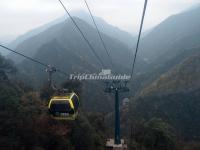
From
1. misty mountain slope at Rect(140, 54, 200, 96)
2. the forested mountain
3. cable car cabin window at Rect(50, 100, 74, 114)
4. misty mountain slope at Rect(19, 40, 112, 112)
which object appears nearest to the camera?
cable car cabin window at Rect(50, 100, 74, 114)

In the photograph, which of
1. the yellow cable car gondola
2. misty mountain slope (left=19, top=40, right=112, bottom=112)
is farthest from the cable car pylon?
misty mountain slope (left=19, top=40, right=112, bottom=112)

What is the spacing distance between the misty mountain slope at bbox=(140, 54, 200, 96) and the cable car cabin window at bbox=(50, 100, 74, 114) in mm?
77221

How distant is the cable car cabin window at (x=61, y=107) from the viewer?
14.2m

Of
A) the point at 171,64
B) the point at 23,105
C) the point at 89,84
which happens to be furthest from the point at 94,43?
the point at 23,105

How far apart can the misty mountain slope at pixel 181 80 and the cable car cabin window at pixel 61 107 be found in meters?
77.2

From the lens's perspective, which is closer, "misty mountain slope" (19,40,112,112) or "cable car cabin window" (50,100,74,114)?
"cable car cabin window" (50,100,74,114)

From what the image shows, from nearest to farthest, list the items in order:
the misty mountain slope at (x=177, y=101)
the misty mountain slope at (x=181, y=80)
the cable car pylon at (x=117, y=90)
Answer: the cable car pylon at (x=117, y=90) → the misty mountain slope at (x=177, y=101) → the misty mountain slope at (x=181, y=80)

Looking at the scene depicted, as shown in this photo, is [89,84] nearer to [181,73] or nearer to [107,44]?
[181,73]

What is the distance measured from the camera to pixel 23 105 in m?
31.5

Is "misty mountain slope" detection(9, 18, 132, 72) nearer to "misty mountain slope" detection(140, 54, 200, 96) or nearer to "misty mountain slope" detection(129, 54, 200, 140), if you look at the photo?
"misty mountain slope" detection(140, 54, 200, 96)

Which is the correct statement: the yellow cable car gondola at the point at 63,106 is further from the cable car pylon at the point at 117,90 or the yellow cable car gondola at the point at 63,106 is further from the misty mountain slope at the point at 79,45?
the misty mountain slope at the point at 79,45

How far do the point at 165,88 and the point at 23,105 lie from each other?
67.9m

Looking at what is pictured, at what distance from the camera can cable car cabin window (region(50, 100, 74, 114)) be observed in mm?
14219

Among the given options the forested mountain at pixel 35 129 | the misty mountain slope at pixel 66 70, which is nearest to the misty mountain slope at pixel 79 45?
the misty mountain slope at pixel 66 70
